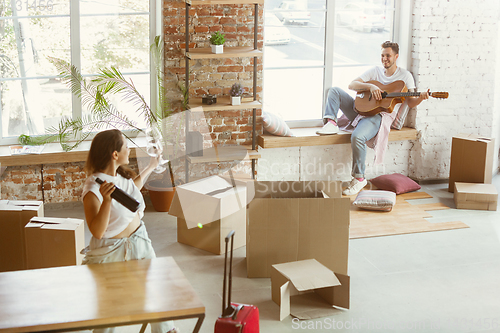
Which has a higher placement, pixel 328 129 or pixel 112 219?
pixel 328 129

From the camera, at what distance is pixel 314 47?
5.82 m

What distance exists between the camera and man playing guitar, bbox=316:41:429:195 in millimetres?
5605

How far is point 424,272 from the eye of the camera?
13.1 feet

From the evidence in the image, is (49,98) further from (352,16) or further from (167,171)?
(352,16)

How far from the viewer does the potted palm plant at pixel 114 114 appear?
16.7 ft

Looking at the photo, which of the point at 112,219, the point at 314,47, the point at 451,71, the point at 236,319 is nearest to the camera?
the point at 236,319

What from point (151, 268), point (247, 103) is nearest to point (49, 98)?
point (247, 103)

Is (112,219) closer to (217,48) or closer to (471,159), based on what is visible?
(217,48)

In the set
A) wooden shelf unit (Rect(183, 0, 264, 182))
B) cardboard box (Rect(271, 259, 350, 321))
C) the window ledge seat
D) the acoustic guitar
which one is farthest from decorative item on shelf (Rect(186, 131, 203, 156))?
cardboard box (Rect(271, 259, 350, 321))

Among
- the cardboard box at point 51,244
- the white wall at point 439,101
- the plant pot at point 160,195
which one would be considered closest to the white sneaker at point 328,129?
the white wall at point 439,101

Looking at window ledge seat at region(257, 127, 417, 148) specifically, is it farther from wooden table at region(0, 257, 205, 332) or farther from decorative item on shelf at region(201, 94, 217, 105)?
wooden table at region(0, 257, 205, 332)

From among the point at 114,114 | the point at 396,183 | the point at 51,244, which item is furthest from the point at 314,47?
the point at 51,244

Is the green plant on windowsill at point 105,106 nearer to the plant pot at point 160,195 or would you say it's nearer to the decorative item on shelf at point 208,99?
the decorative item on shelf at point 208,99

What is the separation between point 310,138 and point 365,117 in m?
0.63
